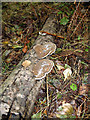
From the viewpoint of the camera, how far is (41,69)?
2.72m

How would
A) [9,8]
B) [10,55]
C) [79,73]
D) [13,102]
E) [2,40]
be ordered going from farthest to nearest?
1. [9,8]
2. [2,40]
3. [10,55]
4. [79,73]
5. [13,102]

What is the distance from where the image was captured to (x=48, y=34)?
395cm

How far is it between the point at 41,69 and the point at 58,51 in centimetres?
137

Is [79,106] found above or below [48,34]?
below

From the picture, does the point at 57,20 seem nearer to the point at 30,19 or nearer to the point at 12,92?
the point at 30,19

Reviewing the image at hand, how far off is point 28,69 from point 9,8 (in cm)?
335

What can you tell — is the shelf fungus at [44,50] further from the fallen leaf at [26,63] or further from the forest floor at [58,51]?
the forest floor at [58,51]

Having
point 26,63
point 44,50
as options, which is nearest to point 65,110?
point 26,63

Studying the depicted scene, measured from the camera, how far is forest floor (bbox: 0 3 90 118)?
2.79 metres

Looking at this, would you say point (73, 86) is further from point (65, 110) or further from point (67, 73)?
point (65, 110)

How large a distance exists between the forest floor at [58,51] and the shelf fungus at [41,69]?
435mm

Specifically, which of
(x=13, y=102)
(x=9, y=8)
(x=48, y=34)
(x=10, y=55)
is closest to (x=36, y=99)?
(x=13, y=102)

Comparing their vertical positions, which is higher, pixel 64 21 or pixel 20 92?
pixel 64 21

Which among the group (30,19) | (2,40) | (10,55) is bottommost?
(10,55)
